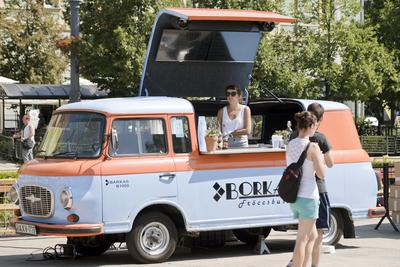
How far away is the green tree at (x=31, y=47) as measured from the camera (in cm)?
4731

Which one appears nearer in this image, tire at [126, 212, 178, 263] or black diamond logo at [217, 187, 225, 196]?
tire at [126, 212, 178, 263]

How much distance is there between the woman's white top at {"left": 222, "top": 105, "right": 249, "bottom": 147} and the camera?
46.3 feet

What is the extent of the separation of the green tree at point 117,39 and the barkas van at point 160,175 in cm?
2114

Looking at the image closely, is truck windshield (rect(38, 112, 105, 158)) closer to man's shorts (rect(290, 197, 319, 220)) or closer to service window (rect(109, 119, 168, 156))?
service window (rect(109, 119, 168, 156))

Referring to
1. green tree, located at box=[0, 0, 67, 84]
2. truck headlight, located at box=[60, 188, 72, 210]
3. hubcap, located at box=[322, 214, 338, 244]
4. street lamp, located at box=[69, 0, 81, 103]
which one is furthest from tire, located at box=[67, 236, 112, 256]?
green tree, located at box=[0, 0, 67, 84]

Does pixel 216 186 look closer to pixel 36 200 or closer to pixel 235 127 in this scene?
pixel 235 127

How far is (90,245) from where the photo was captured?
13.8 meters

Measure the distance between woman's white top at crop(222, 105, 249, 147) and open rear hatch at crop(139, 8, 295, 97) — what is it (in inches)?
47.4

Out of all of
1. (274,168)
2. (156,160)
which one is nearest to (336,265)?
(274,168)

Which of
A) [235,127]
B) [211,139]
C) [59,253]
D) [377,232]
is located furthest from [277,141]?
[377,232]

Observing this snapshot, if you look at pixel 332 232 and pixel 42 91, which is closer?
pixel 332 232

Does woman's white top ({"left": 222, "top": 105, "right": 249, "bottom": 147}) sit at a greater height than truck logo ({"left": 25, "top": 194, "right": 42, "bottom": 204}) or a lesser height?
greater

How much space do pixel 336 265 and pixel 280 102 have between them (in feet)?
10.9

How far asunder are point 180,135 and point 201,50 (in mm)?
2452
